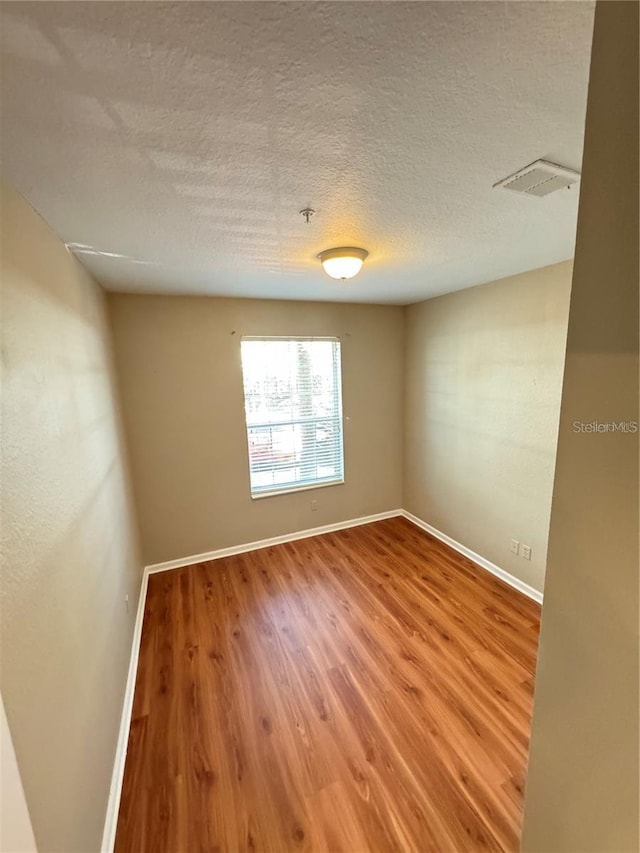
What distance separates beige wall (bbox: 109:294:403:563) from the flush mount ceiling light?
145 cm

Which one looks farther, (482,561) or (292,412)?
(292,412)

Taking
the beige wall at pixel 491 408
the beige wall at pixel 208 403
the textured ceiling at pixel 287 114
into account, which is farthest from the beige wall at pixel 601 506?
the beige wall at pixel 208 403

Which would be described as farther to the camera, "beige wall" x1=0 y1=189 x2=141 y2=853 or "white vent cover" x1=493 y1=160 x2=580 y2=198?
"white vent cover" x1=493 y1=160 x2=580 y2=198

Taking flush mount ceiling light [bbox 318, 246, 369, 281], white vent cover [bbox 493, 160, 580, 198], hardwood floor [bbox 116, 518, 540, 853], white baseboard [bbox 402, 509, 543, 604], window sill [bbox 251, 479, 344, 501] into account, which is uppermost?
white vent cover [bbox 493, 160, 580, 198]

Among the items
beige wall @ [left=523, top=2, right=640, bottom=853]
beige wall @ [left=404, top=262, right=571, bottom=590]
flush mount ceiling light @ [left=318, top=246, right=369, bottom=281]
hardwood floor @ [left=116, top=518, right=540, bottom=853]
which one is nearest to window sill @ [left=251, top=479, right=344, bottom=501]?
hardwood floor @ [left=116, top=518, right=540, bottom=853]

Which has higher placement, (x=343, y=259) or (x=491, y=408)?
(x=343, y=259)

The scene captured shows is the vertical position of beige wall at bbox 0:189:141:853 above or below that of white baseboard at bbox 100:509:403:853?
above

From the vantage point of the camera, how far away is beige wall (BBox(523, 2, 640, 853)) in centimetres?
60

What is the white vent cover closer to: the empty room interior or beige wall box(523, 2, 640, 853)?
the empty room interior

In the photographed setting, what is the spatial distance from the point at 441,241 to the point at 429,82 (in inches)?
42.6

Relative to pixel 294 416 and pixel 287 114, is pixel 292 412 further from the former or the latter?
pixel 287 114

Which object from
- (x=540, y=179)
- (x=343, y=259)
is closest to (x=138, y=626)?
(x=343, y=259)

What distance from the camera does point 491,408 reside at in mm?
2799

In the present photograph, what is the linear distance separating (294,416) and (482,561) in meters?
2.18
